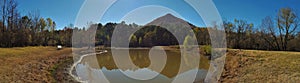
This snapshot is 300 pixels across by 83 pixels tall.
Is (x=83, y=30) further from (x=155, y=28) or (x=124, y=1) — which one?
(x=124, y=1)

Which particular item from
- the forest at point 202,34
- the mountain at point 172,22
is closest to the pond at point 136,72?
the forest at point 202,34

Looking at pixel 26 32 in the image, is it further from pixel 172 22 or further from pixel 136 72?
pixel 172 22

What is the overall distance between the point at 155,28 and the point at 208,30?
3447 cm

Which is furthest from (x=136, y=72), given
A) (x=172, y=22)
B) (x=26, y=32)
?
(x=172, y=22)

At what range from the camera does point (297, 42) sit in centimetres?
3306

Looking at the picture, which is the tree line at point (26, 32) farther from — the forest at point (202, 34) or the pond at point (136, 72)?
the pond at point (136, 72)

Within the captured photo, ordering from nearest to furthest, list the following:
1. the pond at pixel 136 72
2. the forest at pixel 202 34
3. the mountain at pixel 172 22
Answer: the pond at pixel 136 72 < the forest at pixel 202 34 < the mountain at pixel 172 22

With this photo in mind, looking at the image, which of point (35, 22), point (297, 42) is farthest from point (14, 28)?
point (297, 42)

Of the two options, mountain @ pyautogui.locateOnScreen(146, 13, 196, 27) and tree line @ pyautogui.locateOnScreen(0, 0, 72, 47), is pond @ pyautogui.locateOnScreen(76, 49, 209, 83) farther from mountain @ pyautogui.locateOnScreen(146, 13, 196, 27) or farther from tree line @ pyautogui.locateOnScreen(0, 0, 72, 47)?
mountain @ pyautogui.locateOnScreen(146, 13, 196, 27)

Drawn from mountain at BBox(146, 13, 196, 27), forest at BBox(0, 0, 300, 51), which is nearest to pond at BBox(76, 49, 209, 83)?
forest at BBox(0, 0, 300, 51)

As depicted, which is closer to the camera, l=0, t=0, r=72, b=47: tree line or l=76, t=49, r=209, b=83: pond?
l=76, t=49, r=209, b=83: pond

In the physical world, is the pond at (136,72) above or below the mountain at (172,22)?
below

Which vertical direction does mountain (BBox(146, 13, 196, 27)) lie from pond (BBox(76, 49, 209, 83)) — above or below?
above

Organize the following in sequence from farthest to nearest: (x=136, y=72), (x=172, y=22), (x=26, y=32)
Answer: (x=172, y=22)
(x=26, y=32)
(x=136, y=72)
